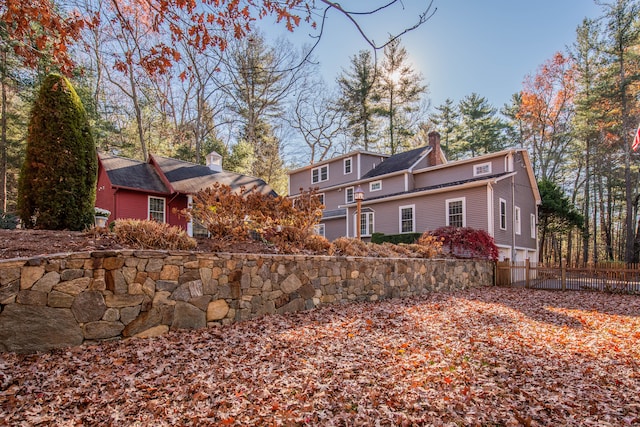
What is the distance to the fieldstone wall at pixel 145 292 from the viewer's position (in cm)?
333

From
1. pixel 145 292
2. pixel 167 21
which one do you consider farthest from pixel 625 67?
pixel 145 292

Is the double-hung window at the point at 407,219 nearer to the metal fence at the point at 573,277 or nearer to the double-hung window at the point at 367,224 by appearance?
→ the double-hung window at the point at 367,224

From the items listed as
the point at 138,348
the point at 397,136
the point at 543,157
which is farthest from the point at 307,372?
the point at 543,157

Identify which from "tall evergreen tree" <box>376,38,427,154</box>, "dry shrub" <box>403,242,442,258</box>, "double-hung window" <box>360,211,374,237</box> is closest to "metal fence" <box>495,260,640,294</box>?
"dry shrub" <box>403,242,442,258</box>

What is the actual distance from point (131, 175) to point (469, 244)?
13155mm

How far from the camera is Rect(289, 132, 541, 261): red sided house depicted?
13.8 meters

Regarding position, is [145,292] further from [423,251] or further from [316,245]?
[423,251]

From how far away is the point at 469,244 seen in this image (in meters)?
11.7

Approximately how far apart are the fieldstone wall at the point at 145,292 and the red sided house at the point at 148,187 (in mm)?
8723

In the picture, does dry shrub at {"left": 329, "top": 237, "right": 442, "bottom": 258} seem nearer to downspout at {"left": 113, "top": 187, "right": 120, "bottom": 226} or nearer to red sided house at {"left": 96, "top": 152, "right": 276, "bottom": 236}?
red sided house at {"left": 96, "top": 152, "right": 276, "bottom": 236}

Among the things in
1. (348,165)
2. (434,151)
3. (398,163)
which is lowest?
(398,163)

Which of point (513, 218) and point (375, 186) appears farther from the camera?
point (375, 186)

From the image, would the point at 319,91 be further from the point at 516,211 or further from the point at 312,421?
the point at 312,421

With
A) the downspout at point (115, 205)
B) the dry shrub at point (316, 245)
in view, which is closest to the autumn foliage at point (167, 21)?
the dry shrub at point (316, 245)
